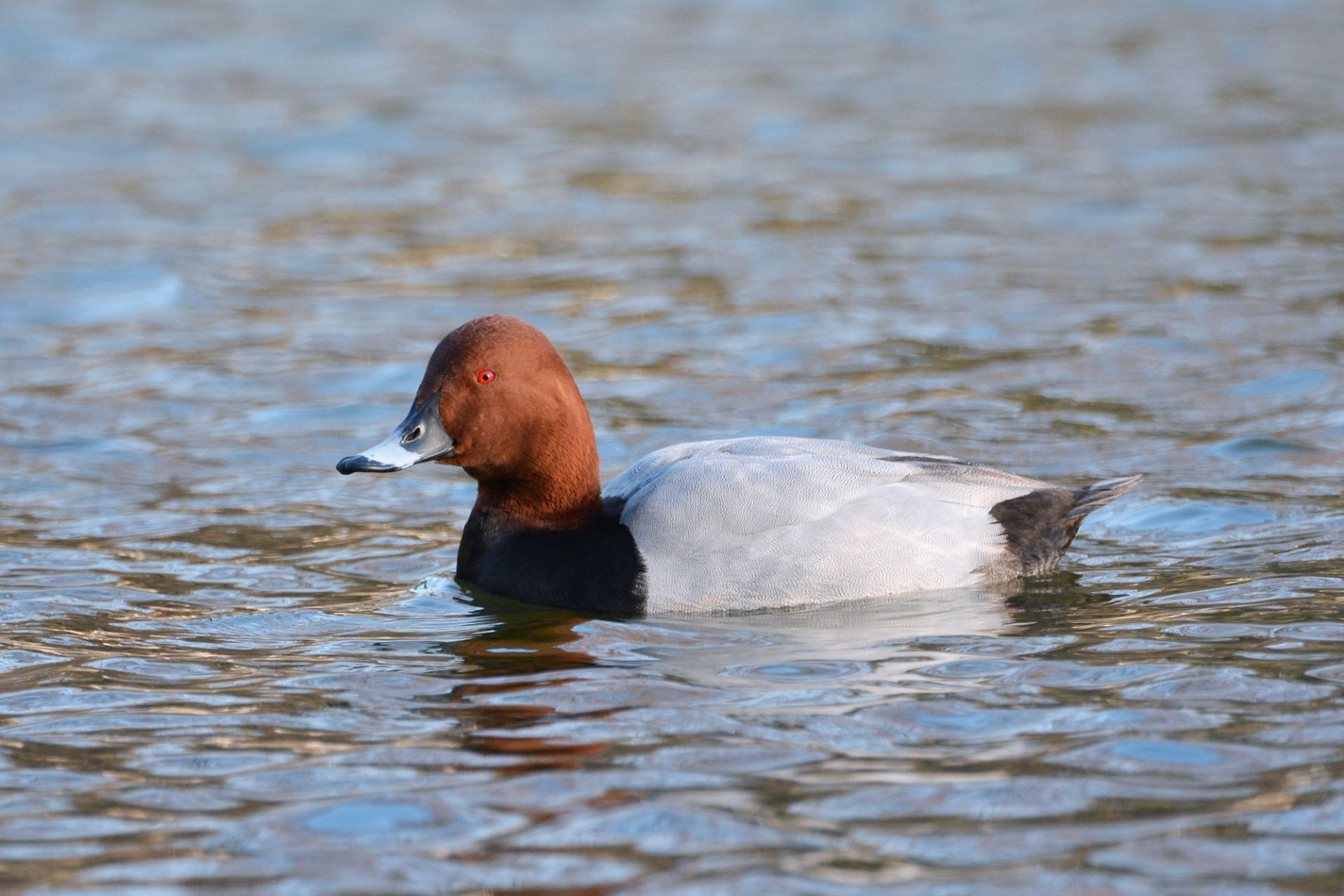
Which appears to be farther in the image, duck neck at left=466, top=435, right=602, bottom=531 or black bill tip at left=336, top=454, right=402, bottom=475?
duck neck at left=466, top=435, right=602, bottom=531

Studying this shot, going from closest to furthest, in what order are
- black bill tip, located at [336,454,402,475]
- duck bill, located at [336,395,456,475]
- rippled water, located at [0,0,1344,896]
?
rippled water, located at [0,0,1344,896], black bill tip, located at [336,454,402,475], duck bill, located at [336,395,456,475]

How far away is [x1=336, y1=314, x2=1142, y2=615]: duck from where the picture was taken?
19.9 feet

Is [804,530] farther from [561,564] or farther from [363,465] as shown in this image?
[363,465]

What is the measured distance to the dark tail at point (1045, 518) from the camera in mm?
6312

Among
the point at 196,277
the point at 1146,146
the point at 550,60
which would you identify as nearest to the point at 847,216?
the point at 1146,146

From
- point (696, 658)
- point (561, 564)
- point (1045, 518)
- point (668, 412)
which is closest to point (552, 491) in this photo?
point (561, 564)

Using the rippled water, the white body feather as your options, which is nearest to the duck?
the white body feather

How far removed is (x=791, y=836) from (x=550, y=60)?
46.9 feet

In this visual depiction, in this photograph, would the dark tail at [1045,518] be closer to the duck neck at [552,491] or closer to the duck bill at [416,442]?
the duck neck at [552,491]

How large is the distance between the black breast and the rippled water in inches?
5.0

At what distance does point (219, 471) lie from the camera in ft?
27.0

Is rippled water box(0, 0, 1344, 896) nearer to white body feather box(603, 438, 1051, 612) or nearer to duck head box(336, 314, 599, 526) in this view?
white body feather box(603, 438, 1051, 612)

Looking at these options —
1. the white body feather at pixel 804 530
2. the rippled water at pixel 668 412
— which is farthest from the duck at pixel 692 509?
the rippled water at pixel 668 412

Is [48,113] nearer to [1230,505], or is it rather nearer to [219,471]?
[219,471]
